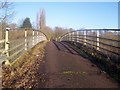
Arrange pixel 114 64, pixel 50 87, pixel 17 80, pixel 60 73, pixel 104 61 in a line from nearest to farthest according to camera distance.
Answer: pixel 50 87 → pixel 17 80 → pixel 60 73 → pixel 114 64 → pixel 104 61

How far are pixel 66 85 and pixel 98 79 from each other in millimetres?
1280

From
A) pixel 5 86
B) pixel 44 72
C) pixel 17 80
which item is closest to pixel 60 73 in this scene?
pixel 44 72

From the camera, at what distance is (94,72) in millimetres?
10344

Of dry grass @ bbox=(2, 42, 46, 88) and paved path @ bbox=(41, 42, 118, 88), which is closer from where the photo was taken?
paved path @ bbox=(41, 42, 118, 88)

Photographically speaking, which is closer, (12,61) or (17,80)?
(17,80)

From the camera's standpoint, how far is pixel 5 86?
858cm

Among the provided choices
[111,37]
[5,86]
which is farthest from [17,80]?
[111,37]

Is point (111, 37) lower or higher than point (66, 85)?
higher

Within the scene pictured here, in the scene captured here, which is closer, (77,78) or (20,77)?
(77,78)

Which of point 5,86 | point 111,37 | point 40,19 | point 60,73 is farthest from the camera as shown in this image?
point 40,19

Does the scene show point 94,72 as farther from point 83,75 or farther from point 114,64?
point 114,64

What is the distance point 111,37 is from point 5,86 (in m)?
7.24

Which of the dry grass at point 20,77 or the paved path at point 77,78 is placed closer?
the paved path at point 77,78

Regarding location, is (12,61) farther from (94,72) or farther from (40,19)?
(40,19)
